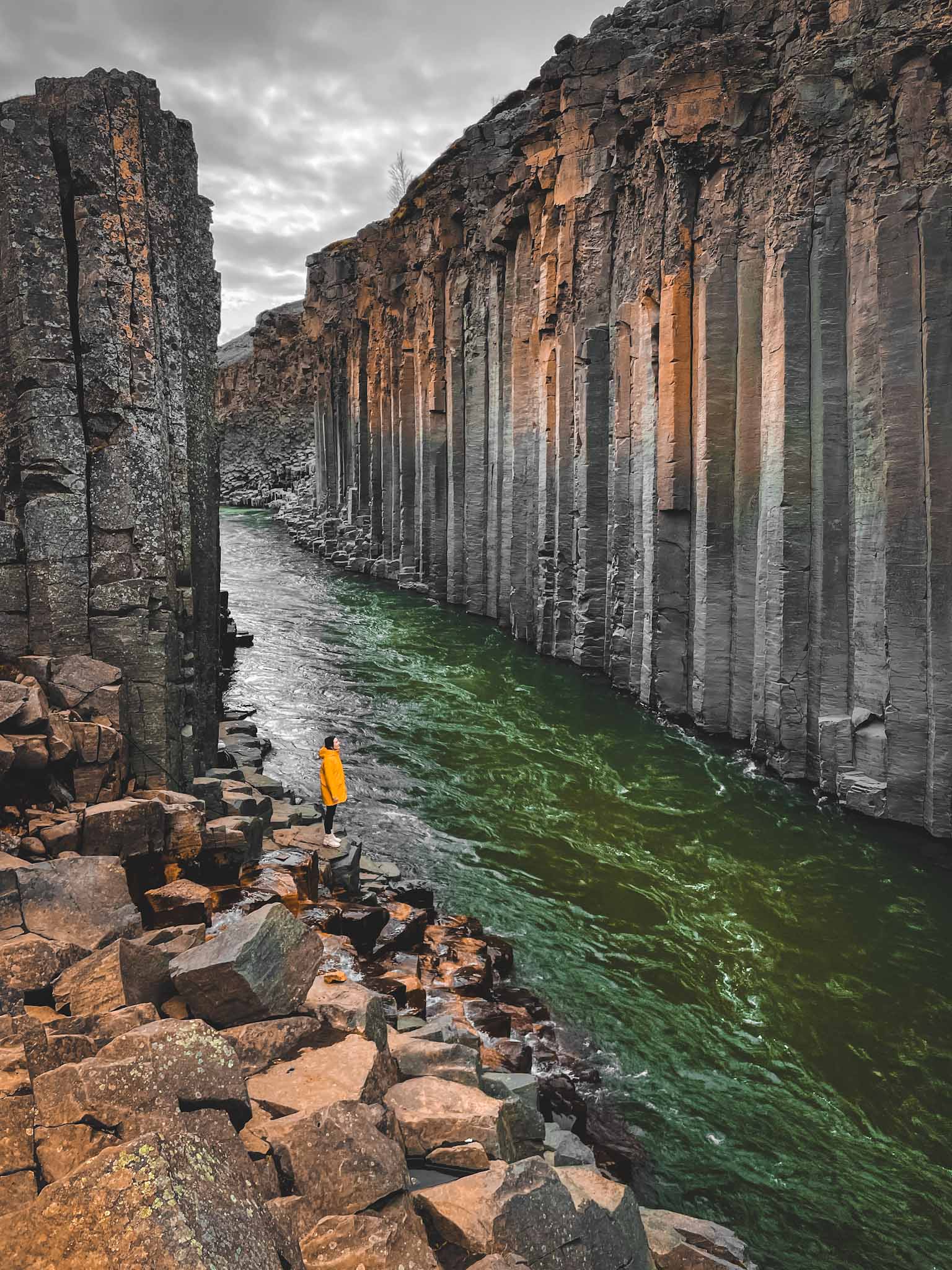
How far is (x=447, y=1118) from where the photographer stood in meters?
4.11

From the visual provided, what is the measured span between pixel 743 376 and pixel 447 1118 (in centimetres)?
1184

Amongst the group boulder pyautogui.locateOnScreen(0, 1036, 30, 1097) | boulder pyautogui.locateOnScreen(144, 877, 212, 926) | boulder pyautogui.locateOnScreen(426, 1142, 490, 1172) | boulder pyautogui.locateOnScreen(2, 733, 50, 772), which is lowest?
boulder pyautogui.locateOnScreen(426, 1142, 490, 1172)

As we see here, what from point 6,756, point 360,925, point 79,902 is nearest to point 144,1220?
point 79,902

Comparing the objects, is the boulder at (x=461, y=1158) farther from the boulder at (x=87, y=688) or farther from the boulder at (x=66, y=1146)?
the boulder at (x=87, y=688)

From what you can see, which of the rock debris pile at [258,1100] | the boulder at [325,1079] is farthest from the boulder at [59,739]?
the boulder at [325,1079]

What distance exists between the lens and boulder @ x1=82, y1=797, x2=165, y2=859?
6832 millimetres

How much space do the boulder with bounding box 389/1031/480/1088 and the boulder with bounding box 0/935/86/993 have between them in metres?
1.94

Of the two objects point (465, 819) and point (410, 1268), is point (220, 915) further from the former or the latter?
point (465, 819)

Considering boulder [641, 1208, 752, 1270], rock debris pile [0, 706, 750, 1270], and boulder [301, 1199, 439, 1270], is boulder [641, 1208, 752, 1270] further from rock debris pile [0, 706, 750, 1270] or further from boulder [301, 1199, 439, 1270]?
boulder [301, 1199, 439, 1270]

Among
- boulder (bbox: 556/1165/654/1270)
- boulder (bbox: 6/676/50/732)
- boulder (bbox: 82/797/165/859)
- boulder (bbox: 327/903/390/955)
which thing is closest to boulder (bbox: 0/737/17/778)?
boulder (bbox: 6/676/50/732)

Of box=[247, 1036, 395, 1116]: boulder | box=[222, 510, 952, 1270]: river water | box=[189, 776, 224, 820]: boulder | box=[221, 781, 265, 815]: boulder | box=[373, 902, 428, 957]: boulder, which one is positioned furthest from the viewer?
box=[221, 781, 265, 815]: boulder

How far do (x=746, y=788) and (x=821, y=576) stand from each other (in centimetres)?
320

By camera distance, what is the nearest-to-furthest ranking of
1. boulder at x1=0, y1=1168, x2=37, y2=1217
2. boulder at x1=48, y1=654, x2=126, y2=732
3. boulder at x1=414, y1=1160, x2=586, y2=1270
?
boulder at x1=0, y1=1168, x2=37, y2=1217
boulder at x1=414, y1=1160, x2=586, y2=1270
boulder at x1=48, y1=654, x2=126, y2=732

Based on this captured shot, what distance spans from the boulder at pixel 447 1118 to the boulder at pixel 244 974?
79 cm
